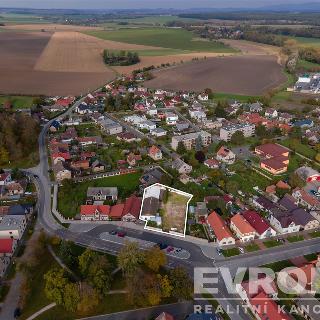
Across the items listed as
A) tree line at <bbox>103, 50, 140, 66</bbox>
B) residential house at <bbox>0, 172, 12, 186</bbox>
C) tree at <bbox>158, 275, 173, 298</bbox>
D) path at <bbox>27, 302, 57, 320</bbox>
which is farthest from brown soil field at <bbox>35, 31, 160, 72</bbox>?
tree at <bbox>158, 275, 173, 298</bbox>

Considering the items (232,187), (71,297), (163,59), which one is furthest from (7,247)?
(163,59)

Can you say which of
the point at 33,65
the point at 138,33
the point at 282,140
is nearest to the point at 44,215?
the point at 282,140

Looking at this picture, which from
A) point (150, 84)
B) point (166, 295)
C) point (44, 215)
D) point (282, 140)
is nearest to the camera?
point (166, 295)

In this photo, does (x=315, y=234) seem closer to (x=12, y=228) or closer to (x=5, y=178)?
(x=12, y=228)

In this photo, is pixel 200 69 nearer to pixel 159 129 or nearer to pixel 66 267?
pixel 159 129

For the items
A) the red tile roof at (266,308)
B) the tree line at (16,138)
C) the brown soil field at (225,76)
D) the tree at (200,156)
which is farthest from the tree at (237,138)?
the brown soil field at (225,76)

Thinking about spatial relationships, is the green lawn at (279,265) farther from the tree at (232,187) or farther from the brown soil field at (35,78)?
the brown soil field at (35,78)

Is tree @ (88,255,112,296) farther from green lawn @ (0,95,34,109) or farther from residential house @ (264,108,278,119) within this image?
green lawn @ (0,95,34,109)
